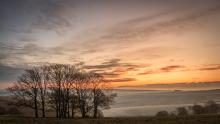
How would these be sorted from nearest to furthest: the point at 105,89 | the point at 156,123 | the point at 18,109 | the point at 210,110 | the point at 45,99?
1. the point at 156,123
2. the point at 45,99
3. the point at 105,89
4. the point at 18,109
5. the point at 210,110

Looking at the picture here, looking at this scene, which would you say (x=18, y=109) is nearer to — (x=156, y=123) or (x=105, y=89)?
(x=105, y=89)

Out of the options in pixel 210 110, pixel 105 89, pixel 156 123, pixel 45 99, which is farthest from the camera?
pixel 210 110

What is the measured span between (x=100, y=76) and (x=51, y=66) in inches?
683

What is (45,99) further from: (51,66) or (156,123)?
(156,123)

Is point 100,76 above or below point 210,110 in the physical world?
above

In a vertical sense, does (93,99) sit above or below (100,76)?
below

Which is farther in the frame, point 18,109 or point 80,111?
point 18,109

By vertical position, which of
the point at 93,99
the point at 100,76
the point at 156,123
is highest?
the point at 100,76

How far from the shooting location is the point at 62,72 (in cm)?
9012

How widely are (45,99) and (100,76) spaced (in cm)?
2153

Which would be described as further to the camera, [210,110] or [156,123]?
[210,110]

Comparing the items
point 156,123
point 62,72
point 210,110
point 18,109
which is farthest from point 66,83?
point 210,110

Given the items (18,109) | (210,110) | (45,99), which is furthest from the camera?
(210,110)

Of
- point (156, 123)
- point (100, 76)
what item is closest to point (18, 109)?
point (100, 76)
